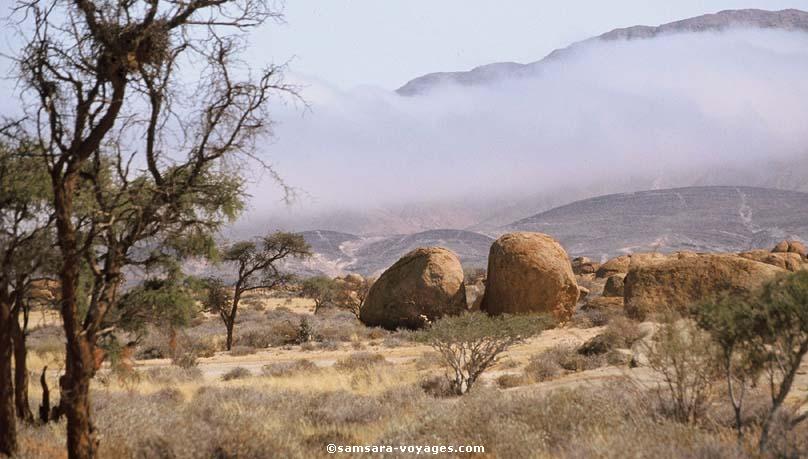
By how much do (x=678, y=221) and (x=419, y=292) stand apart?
135025 millimetres

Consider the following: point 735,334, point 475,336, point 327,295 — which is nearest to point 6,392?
point 735,334

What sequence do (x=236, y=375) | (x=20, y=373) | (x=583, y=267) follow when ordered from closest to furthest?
1. (x=20, y=373)
2. (x=236, y=375)
3. (x=583, y=267)

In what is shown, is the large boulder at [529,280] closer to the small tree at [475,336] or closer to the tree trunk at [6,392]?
the small tree at [475,336]

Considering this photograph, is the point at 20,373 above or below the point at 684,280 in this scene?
above

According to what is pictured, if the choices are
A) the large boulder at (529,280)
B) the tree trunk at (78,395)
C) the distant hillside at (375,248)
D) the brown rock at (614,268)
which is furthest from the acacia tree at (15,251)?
the distant hillside at (375,248)

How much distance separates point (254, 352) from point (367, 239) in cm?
15344

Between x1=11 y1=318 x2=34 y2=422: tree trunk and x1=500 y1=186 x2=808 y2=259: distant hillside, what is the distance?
126 meters

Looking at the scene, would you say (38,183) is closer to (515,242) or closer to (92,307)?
(92,307)

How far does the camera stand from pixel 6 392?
7.31 meters

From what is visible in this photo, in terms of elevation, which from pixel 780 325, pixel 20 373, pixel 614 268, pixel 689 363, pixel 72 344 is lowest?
pixel 614 268

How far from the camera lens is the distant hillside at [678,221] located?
12769cm

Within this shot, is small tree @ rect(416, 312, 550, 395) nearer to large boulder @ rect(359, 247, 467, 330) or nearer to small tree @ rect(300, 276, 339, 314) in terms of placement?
large boulder @ rect(359, 247, 467, 330)

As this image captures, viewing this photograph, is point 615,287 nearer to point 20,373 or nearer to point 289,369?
point 289,369

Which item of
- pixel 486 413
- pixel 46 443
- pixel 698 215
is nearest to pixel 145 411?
pixel 46 443
